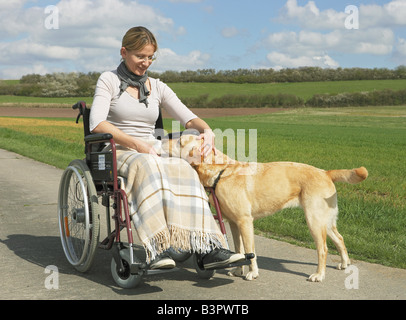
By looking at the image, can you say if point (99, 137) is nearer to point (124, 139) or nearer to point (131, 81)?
point (124, 139)

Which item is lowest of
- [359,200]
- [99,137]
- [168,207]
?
[359,200]

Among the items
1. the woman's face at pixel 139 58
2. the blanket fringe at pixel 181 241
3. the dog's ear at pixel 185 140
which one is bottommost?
the blanket fringe at pixel 181 241

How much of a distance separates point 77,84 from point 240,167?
181 ft

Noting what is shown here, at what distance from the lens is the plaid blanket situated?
3.81m

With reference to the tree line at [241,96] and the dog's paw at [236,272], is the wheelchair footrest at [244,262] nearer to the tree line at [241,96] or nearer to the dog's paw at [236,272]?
the dog's paw at [236,272]

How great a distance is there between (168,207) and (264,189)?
0.91 meters

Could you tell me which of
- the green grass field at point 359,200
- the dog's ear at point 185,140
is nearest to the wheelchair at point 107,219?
the dog's ear at point 185,140

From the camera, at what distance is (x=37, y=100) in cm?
6253

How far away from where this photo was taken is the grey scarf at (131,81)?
458cm

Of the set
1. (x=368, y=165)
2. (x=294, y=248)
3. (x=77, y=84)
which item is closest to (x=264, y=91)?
(x=77, y=84)

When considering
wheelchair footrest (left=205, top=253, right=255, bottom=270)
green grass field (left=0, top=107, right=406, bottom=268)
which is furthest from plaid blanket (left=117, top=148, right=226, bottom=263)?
green grass field (left=0, top=107, right=406, bottom=268)

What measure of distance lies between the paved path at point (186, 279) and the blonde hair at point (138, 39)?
2.03 m

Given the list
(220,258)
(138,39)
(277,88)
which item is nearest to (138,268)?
(220,258)

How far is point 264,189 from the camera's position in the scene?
430cm
